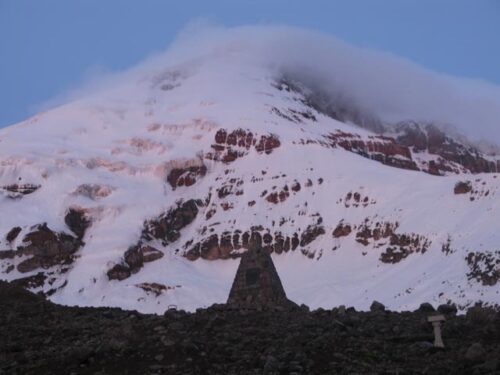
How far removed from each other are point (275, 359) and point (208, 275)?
65.3 metres

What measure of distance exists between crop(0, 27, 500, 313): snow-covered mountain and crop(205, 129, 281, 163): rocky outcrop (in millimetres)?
176

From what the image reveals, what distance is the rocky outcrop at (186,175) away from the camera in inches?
3885

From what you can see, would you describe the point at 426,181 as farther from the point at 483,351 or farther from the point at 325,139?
the point at 483,351

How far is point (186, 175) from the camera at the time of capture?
9925cm

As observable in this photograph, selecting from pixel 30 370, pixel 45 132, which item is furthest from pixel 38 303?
pixel 45 132

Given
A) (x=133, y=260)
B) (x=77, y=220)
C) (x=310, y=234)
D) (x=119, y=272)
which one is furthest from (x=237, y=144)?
(x=119, y=272)

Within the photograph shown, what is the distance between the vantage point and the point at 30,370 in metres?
13.8

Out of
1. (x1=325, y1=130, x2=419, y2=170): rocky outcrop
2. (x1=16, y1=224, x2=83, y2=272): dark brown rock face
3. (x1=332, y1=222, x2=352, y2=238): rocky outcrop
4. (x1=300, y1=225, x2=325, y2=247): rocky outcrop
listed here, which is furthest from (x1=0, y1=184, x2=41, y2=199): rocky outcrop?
(x1=332, y1=222, x2=352, y2=238): rocky outcrop

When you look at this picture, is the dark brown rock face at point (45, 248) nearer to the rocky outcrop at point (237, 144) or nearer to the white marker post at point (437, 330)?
the rocky outcrop at point (237, 144)

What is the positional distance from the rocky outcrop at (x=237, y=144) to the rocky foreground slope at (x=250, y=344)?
3155 inches

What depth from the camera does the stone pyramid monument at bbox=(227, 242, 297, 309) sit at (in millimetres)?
26672

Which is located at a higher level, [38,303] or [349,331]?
[38,303]

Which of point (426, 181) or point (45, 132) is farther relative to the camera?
point (45, 132)

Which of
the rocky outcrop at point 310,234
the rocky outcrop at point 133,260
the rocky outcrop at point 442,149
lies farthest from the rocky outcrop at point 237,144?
the rocky outcrop at point 442,149
